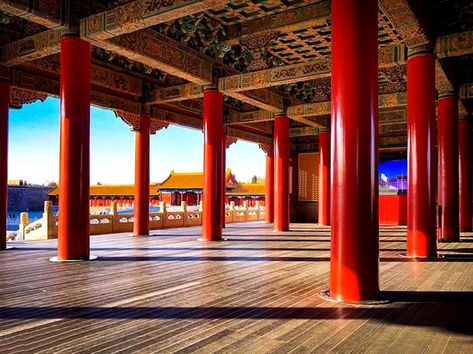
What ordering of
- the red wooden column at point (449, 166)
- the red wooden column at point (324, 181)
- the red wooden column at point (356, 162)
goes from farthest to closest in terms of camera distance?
the red wooden column at point (324, 181) → the red wooden column at point (449, 166) → the red wooden column at point (356, 162)

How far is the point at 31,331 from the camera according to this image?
3398mm

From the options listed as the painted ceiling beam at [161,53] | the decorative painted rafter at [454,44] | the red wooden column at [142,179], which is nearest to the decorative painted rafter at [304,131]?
the red wooden column at [142,179]

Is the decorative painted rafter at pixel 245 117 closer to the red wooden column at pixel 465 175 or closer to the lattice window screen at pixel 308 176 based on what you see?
the lattice window screen at pixel 308 176

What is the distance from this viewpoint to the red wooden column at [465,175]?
13.3m

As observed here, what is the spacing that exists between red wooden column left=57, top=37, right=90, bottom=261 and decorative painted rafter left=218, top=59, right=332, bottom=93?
4055 millimetres

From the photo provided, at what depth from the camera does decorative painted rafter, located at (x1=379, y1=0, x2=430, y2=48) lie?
20.5ft

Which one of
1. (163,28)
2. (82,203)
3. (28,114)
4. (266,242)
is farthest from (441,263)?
(28,114)

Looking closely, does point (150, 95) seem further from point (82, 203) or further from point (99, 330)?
point (99, 330)

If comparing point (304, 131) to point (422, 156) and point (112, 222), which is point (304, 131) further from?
point (422, 156)

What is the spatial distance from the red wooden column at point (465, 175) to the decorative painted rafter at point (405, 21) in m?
7.23

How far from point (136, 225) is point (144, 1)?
692 centimetres

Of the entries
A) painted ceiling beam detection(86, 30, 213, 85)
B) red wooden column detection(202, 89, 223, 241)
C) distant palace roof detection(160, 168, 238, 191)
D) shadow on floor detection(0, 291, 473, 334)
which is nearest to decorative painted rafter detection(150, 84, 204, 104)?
red wooden column detection(202, 89, 223, 241)

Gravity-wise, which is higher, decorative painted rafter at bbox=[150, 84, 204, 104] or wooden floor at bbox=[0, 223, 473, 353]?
decorative painted rafter at bbox=[150, 84, 204, 104]

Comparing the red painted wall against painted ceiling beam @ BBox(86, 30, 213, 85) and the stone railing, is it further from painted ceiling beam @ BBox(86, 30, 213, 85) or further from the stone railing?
painted ceiling beam @ BBox(86, 30, 213, 85)
